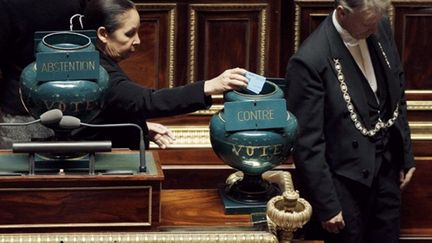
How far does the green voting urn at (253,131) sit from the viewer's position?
8.64ft

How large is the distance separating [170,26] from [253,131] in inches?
67.9

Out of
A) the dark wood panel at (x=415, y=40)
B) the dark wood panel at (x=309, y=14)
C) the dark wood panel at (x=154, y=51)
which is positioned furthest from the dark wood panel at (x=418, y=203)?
the dark wood panel at (x=154, y=51)

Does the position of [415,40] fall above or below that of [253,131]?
below

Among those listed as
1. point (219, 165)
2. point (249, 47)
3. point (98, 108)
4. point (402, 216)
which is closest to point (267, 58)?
point (249, 47)

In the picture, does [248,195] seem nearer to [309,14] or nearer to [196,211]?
[196,211]

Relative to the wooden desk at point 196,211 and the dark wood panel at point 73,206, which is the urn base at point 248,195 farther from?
the dark wood panel at point 73,206

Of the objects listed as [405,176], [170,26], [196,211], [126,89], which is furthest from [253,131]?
[170,26]

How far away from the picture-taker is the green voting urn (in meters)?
2.63

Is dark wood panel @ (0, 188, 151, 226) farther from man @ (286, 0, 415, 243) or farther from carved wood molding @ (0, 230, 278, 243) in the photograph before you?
man @ (286, 0, 415, 243)

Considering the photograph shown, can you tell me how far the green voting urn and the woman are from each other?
0.08 m

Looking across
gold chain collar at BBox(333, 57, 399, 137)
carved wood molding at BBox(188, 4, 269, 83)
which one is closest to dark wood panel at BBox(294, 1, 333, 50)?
carved wood molding at BBox(188, 4, 269, 83)

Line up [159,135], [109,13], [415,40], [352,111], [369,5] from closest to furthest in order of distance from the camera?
[109,13] < [159,135] < [369,5] < [352,111] < [415,40]

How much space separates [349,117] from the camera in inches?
129

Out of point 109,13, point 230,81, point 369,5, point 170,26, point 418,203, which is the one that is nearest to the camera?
point 230,81
